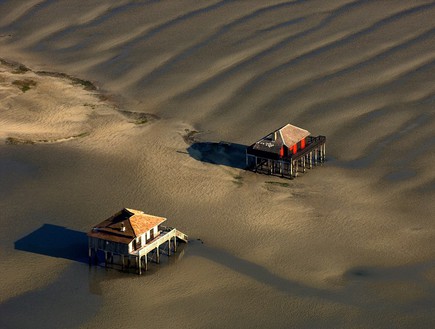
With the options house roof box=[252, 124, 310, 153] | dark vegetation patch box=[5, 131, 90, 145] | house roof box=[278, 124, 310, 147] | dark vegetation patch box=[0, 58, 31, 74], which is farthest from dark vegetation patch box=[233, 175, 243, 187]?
dark vegetation patch box=[0, 58, 31, 74]

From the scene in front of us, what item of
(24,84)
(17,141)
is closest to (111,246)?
(17,141)

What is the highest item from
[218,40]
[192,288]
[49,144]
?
[218,40]

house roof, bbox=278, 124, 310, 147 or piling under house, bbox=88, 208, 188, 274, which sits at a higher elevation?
house roof, bbox=278, 124, 310, 147

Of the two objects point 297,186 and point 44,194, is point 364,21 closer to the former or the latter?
point 297,186

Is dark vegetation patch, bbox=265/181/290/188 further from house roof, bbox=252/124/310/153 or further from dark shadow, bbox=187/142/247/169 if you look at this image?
dark shadow, bbox=187/142/247/169

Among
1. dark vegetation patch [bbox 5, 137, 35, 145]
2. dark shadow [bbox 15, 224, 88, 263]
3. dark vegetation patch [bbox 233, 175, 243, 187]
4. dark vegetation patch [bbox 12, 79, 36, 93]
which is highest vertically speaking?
dark vegetation patch [bbox 12, 79, 36, 93]

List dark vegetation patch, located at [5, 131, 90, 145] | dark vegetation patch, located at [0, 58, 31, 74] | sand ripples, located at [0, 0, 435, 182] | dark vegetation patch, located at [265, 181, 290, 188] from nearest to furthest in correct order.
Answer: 1. dark vegetation patch, located at [265, 181, 290, 188]
2. dark vegetation patch, located at [5, 131, 90, 145]
3. sand ripples, located at [0, 0, 435, 182]
4. dark vegetation patch, located at [0, 58, 31, 74]

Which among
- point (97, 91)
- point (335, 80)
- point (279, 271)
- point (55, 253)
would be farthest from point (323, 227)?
point (97, 91)
